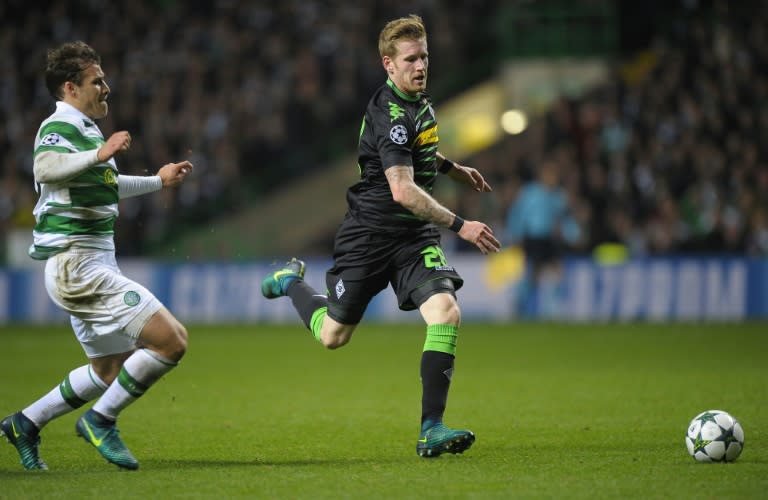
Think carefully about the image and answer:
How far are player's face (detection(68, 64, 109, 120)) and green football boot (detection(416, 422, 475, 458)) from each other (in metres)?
2.49

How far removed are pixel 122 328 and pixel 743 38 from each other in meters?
17.4

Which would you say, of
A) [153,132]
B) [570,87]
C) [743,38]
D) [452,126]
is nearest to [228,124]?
[153,132]

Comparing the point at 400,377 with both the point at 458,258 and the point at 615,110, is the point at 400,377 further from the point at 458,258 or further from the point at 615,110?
the point at 615,110

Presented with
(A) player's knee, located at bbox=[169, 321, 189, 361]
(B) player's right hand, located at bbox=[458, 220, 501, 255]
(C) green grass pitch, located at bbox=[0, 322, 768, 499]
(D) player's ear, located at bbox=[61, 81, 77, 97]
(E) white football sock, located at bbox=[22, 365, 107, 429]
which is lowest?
(C) green grass pitch, located at bbox=[0, 322, 768, 499]

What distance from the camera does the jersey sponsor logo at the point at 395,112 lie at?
267 inches

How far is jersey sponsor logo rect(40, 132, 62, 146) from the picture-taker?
6293 millimetres

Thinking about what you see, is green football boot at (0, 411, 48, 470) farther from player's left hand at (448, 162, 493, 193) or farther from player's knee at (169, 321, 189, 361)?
player's left hand at (448, 162, 493, 193)

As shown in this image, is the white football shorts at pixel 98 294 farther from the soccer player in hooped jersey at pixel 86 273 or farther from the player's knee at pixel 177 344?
the player's knee at pixel 177 344

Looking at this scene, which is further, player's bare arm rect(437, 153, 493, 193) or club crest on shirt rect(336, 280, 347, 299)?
player's bare arm rect(437, 153, 493, 193)

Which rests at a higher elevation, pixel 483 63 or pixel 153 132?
pixel 483 63

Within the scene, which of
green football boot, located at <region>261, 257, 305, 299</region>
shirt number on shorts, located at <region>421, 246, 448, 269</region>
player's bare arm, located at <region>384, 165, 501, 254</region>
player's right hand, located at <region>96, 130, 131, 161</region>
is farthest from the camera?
green football boot, located at <region>261, 257, 305, 299</region>

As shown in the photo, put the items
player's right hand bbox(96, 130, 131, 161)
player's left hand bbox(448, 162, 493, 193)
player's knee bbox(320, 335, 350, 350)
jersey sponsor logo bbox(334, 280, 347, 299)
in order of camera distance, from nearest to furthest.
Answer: player's right hand bbox(96, 130, 131, 161) → jersey sponsor logo bbox(334, 280, 347, 299) → player's knee bbox(320, 335, 350, 350) → player's left hand bbox(448, 162, 493, 193)

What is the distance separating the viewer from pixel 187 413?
29.5ft

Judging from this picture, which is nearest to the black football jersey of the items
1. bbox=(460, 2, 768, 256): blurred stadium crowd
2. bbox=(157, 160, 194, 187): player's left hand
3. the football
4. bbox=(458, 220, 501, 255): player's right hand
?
bbox=(458, 220, 501, 255): player's right hand
